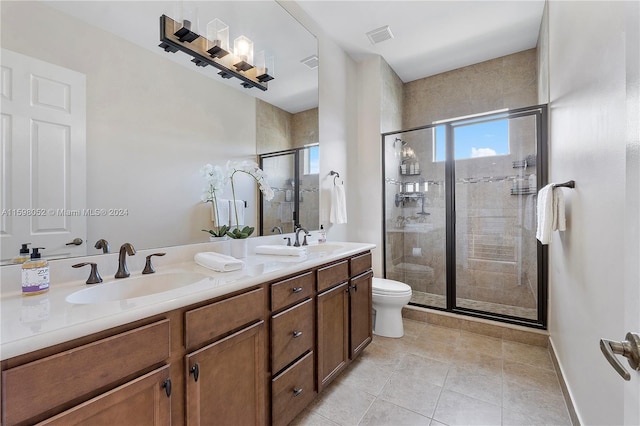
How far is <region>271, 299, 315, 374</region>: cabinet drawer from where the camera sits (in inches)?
51.0

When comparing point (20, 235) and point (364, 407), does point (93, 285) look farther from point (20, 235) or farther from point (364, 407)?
point (364, 407)

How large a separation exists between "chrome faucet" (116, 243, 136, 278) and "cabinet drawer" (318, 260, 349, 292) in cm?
94

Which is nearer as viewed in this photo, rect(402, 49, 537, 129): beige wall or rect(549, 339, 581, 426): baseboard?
rect(549, 339, 581, 426): baseboard

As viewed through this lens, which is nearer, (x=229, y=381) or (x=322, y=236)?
(x=229, y=381)

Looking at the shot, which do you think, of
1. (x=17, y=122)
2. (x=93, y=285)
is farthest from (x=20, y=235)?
(x=17, y=122)

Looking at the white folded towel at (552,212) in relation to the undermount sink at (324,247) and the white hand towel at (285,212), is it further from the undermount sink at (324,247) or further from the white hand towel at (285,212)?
the white hand towel at (285,212)

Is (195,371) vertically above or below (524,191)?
below

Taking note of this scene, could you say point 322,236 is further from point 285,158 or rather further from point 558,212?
point 558,212

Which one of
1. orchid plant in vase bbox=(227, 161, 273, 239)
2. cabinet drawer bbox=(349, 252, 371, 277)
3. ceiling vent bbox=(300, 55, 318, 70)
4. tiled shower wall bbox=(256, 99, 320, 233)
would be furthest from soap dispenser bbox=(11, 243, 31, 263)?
ceiling vent bbox=(300, 55, 318, 70)

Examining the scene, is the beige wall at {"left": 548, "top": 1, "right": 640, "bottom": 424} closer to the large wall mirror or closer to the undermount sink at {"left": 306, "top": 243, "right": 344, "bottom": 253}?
the undermount sink at {"left": 306, "top": 243, "right": 344, "bottom": 253}

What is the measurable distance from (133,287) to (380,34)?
2.91m

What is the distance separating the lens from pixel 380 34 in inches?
106

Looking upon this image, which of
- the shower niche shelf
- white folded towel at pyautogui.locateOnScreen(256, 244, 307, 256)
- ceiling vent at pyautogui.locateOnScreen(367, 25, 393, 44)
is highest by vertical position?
ceiling vent at pyautogui.locateOnScreen(367, 25, 393, 44)

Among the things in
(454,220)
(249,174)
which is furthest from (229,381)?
(454,220)
